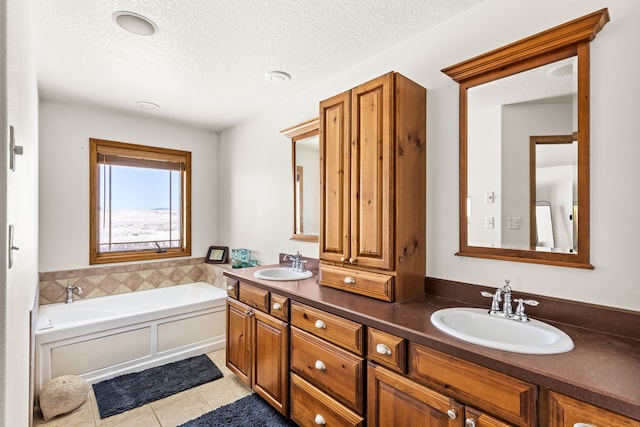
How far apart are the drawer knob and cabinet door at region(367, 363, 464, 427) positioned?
0.26 feet

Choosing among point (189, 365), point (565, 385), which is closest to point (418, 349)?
point (565, 385)

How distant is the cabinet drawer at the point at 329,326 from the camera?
1.55 metres

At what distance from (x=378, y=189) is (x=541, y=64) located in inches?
37.5

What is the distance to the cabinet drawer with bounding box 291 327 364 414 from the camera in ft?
5.08

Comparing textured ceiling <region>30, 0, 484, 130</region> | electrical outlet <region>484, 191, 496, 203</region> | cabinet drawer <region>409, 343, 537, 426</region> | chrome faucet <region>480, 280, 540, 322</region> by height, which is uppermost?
textured ceiling <region>30, 0, 484, 130</region>

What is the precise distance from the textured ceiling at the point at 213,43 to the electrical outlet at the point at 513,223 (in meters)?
1.15

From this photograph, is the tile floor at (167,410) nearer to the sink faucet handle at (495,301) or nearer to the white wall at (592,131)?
the white wall at (592,131)

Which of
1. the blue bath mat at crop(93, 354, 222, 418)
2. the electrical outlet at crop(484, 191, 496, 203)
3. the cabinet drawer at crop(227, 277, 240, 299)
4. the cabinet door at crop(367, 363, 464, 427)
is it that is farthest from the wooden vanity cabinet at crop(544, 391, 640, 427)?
the blue bath mat at crop(93, 354, 222, 418)

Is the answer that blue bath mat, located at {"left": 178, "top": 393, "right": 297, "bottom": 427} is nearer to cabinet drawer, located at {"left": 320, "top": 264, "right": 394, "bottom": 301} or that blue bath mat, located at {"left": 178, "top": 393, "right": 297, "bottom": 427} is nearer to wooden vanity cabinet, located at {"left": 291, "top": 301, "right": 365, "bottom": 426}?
wooden vanity cabinet, located at {"left": 291, "top": 301, "right": 365, "bottom": 426}

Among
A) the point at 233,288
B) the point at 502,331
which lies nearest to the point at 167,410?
the point at 233,288

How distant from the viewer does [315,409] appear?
1777 mm

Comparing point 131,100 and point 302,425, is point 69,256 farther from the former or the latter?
point 302,425

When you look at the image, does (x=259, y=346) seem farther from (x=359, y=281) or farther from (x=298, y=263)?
(x=359, y=281)

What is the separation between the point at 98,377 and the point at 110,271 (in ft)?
3.79
